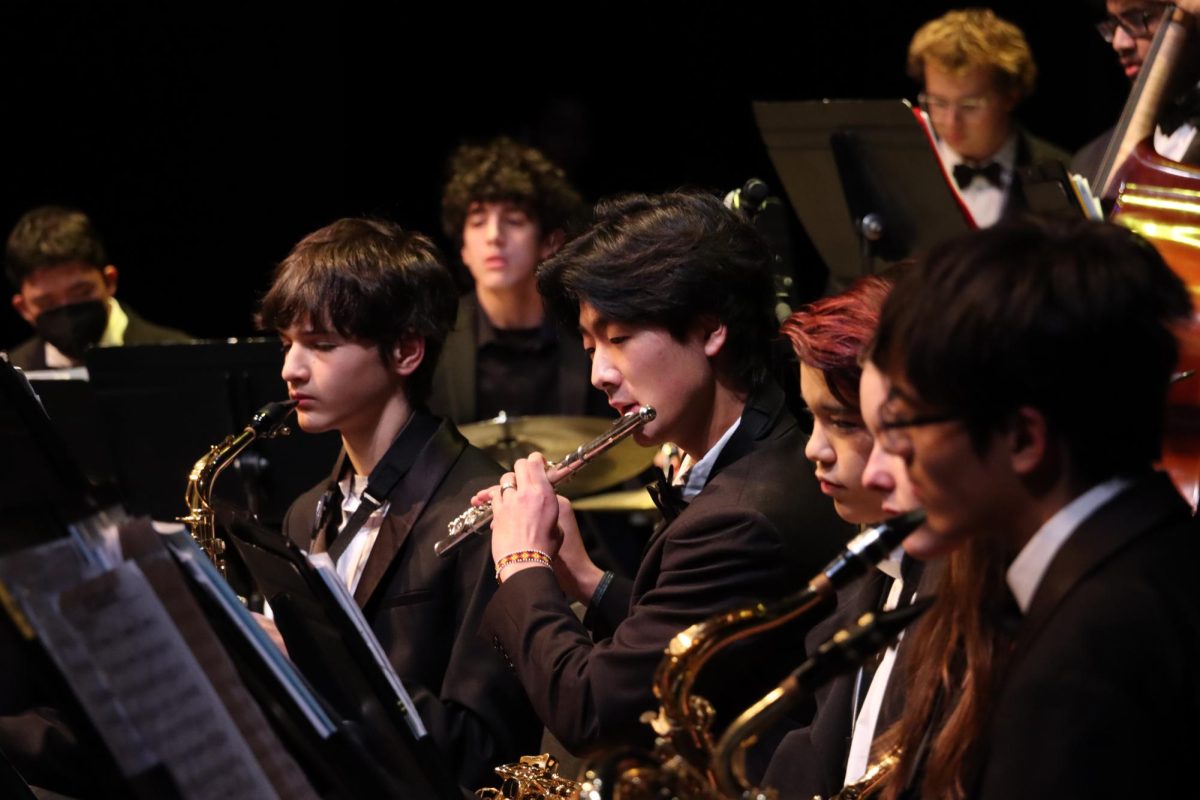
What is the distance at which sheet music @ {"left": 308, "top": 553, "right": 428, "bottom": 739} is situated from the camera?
1.79 metres

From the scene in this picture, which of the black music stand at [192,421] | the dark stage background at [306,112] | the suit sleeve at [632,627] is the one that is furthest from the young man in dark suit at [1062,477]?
the dark stage background at [306,112]

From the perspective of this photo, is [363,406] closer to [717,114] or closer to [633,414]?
[633,414]

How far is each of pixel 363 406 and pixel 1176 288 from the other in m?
1.79

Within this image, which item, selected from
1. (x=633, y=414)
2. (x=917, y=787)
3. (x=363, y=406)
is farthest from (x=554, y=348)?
(x=917, y=787)

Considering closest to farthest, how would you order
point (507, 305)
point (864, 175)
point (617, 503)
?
point (864, 175), point (617, 503), point (507, 305)

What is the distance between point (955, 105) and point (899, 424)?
3699 millimetres

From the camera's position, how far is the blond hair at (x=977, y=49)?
4.82 meters

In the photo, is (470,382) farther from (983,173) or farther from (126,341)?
(983,173)

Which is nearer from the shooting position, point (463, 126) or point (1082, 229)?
point (1082, 229)

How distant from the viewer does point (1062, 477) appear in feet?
4.69

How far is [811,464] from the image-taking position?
2.38 m

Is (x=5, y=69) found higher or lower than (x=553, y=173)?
higher

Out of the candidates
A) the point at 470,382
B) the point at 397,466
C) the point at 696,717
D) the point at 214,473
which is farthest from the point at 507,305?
the point at 696,717

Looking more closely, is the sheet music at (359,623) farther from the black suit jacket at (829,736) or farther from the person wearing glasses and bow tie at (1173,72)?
the person wearing glasses and bow tie at (1173,72)
